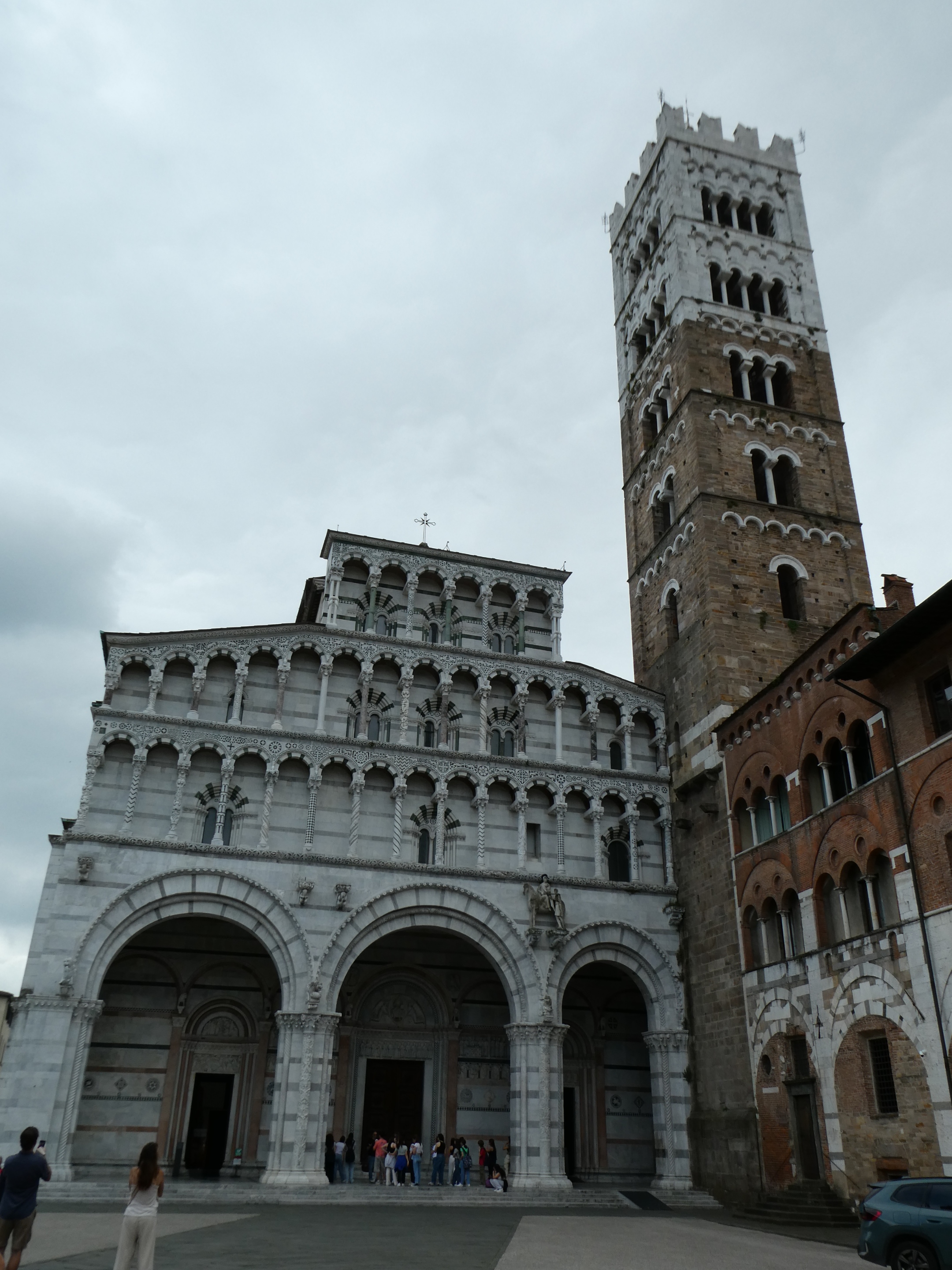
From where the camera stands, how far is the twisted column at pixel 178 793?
25422 millimetres

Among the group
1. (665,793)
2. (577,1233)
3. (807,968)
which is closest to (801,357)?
(665,793)

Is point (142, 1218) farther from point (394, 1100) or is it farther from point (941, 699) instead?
point (394, 1100)

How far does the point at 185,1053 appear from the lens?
26.6 m

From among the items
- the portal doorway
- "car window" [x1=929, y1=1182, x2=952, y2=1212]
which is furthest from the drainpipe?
the portal doorway

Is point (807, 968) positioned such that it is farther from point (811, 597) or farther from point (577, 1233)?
point (811, 597)

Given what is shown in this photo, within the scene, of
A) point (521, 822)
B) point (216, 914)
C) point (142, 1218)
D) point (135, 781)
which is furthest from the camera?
point (521, 822)

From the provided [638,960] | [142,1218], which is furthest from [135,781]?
[142,1218]

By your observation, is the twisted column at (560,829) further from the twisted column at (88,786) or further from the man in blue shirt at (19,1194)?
the man in blue shirt at (19,1194)

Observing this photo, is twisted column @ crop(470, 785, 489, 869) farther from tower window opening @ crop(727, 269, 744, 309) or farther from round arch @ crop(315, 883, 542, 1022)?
tower window opening @ crop(727, 269, 744, 309)

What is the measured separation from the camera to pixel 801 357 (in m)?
36.3

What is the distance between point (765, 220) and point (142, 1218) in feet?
136

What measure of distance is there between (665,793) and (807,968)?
8.54 meters

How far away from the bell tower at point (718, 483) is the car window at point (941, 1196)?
38.9ft

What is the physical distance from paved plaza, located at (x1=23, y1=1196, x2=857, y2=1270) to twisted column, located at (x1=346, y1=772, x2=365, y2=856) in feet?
27.7
